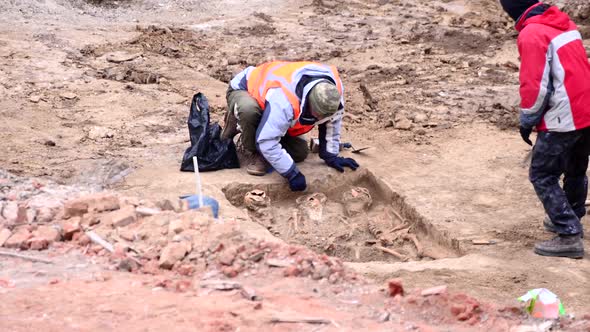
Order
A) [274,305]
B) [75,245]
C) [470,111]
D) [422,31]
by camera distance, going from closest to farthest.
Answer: [274,305], [75,245], [470,111], [422,31]

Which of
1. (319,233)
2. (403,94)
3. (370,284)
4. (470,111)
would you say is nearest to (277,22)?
(403,94)

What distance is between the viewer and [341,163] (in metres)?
7.02

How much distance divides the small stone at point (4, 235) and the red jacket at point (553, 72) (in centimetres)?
340

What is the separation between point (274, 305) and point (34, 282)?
1.27 metres

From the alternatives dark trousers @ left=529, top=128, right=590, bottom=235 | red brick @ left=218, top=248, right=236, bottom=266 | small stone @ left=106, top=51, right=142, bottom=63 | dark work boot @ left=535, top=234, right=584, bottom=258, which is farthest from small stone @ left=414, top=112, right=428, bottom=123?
red brick @ left=218, top=248, right=236, bottom=266

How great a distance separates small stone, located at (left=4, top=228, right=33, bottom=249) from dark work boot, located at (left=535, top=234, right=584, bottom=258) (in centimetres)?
351

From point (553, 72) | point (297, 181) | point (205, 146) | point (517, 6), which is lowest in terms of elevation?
point (297, 181)

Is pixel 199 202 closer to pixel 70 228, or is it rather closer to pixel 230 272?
pixel 70 228

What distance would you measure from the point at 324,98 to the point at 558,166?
186 cm

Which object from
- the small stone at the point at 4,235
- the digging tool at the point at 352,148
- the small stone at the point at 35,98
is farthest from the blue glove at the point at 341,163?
the small stone at the point at 35,98

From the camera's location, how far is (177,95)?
8.95 metres

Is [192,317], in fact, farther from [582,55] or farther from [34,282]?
[582,55]

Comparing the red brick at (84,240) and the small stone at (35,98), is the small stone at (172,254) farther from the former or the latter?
the small stone at (35,98)

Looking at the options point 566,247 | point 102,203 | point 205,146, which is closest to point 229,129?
point 205,146
